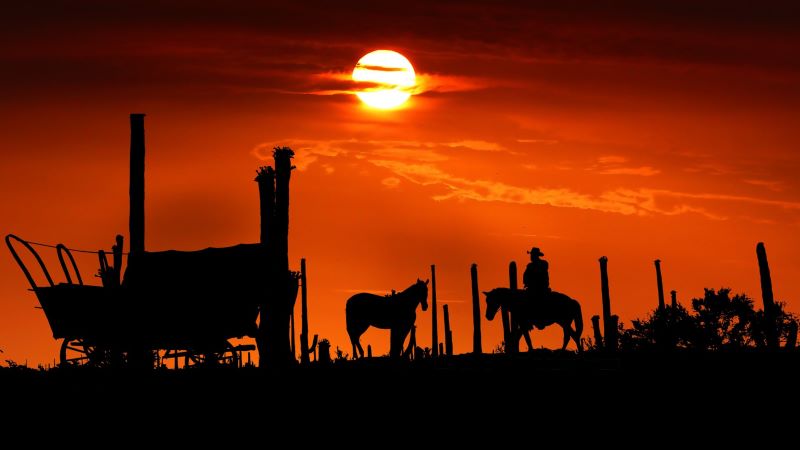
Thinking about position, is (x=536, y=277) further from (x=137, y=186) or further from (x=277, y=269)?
(x=137, y=186)

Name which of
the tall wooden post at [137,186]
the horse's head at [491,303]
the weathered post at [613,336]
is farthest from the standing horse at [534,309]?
the tall wooden post at [137,186]

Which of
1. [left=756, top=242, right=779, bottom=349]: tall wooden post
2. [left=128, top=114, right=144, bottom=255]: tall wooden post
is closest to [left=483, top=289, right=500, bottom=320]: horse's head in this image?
[left=756, top=242, right=779, bottom=349]: tall wooden post

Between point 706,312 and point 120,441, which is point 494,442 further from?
point 706,312

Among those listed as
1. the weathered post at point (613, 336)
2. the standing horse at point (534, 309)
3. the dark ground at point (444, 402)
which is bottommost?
the dark ground at point (444, 402)

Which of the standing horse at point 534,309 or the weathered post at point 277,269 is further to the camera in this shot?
the standing horse at point 534,309

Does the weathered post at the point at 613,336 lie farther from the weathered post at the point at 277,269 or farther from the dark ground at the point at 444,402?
the dark ground at the point at 444,402

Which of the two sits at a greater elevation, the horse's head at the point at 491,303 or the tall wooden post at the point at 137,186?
the tall wooden post at the point at 137,186

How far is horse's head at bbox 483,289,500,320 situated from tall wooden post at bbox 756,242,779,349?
22.7 ft

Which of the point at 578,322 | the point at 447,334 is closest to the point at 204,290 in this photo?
the point at 578,322

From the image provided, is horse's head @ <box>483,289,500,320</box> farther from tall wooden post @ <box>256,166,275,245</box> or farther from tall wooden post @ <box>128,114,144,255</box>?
tall wooden post @ <box>128,114,144,255</box>

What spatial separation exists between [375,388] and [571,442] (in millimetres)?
3623

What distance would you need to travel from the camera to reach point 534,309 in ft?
100

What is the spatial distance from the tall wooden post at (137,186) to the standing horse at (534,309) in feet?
35.1

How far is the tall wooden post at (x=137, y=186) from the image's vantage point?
2092 centimetres
